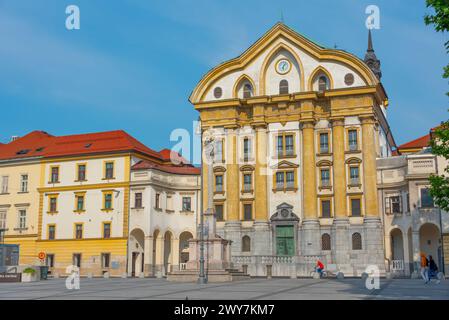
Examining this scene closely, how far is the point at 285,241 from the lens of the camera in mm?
56188

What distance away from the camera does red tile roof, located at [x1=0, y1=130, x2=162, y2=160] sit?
61.6 metres

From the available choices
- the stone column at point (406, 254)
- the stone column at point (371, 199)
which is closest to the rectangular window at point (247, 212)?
the stone column at point (371, 199)

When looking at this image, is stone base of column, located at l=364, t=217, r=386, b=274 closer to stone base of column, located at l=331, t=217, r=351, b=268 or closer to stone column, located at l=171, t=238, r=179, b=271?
stone base of column, located at l=331, t=217, r=351, b=268

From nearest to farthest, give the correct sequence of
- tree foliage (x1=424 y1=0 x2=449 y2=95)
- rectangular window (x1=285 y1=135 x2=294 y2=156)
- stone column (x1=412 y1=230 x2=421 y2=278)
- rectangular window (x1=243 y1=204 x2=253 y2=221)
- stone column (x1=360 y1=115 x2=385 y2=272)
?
tree foliage (x1=424 y1=0 x2=449 y2=95)
stone column (x1=412 y1=230 x2=421 y2=278)
stone column (x1=360 y1=115 x2=385 y2=272)
rectangular window (x1=285 y1=135 x2=294 y2=156)
rectangular window (x1=243 y1=204 x2=253 y2=221)

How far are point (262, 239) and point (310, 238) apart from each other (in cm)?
484

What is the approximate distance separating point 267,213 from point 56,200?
23272 millimetres

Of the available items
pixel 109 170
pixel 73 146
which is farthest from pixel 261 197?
pixel 73 146

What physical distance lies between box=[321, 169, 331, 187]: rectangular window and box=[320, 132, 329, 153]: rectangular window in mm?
2030

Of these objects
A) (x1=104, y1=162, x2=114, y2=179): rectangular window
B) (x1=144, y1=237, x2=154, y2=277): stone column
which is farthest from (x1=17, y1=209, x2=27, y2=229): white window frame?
(x1=144, y1=237, x2=154, y2=277): stone column

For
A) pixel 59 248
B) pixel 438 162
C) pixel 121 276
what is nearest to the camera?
pixel 438 162

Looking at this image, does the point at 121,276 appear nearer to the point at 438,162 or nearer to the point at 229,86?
the point at 229,86

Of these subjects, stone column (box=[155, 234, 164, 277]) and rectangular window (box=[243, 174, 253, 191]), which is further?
stone column (box=[155, 234, 164, 277])

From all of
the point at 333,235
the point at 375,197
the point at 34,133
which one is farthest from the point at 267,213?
the point at 34,133
